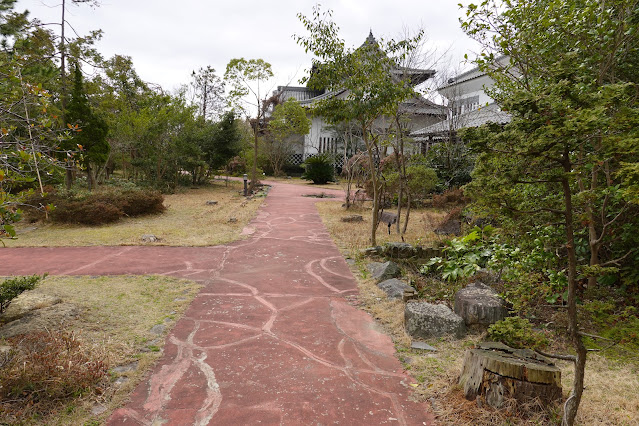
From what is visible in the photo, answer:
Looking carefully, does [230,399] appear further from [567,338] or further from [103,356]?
[567,338]

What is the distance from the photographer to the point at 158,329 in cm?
386

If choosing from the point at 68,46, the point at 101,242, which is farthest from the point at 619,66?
the point at 68,46

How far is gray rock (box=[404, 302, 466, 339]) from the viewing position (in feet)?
12.7

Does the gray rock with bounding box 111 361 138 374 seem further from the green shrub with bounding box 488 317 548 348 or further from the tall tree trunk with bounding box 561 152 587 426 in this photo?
the tall tree trunk with bounding box 561 152 587 426

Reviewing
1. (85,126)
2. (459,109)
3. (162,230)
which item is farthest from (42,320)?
(459,109)

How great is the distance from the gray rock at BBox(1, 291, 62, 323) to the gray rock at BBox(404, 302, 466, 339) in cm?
404

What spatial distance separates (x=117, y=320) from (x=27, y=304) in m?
1.01

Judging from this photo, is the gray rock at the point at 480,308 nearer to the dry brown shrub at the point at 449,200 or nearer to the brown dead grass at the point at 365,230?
the brown dead grass at the point at 365,230

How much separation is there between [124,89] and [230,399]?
851 inches

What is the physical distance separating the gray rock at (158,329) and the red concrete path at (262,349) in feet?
0.44

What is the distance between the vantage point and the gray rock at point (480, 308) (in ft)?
12.7

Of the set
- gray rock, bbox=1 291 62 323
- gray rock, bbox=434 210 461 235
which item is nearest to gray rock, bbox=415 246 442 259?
gray rock, bbox=434 210 461 235

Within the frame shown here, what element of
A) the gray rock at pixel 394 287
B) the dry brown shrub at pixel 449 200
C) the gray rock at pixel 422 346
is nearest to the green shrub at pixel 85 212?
the gray rock at pixel 394 287

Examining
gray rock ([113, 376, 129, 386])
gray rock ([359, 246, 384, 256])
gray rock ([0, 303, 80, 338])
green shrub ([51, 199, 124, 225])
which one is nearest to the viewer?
gray rock ([113, 376, 129, 386])
